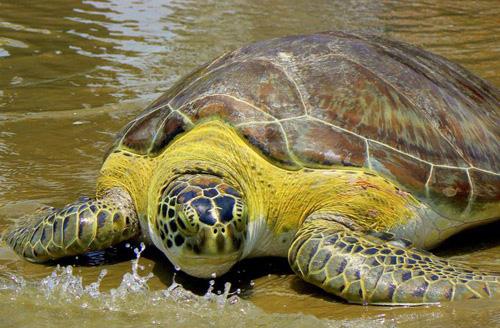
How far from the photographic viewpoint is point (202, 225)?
4289 millimetres

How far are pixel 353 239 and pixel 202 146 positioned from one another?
112 centimetres

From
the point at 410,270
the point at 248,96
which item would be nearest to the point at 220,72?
the point at 248,96

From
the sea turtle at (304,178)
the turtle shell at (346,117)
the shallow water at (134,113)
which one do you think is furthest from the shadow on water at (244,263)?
the turtle shell at (346,117)

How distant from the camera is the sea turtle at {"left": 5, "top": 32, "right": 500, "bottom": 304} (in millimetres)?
4398

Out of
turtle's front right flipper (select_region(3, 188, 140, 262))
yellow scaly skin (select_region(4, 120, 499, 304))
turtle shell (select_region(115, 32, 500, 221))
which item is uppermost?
turtle shell (select_region(115, 32, 500, 221))

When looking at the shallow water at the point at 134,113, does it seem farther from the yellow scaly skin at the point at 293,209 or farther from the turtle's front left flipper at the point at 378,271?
the yellow scaly skin at the point at 293,209

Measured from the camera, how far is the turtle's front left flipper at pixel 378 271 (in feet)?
13.7

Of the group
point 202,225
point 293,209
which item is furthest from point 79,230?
point 293,209

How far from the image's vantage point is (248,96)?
16.9 ft

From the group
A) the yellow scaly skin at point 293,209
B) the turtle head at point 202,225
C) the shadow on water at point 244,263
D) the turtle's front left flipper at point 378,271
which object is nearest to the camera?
the turtle's front left flipper at point 378,271

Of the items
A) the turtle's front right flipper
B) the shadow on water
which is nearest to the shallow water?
the shadow on water

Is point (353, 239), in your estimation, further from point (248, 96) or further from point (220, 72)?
point (220, 72)

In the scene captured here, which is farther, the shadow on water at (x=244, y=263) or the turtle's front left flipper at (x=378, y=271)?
the shadow on water at (x=244, y=263)

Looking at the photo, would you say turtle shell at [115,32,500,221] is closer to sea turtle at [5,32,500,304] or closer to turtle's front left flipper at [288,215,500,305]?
sea turtle at [5,32,500,304]
